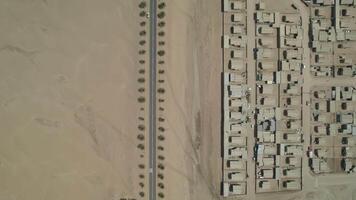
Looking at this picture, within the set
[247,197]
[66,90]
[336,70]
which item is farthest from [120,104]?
[336,70]

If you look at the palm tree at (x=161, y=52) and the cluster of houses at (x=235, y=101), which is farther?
the cluster of houses at (x=235, y=101)

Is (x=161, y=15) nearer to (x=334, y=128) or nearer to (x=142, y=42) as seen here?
(x=142, y=42)

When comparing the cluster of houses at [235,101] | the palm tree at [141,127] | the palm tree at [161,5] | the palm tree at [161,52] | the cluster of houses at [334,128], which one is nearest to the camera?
the palm tree at [141,127]

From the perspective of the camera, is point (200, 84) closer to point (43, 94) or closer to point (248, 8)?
point (248, 8)

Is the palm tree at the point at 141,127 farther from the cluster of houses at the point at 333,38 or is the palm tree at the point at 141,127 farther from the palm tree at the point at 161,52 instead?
the cluster of houses at the point at 333,38

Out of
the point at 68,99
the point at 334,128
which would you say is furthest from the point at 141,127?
the point at 334,128

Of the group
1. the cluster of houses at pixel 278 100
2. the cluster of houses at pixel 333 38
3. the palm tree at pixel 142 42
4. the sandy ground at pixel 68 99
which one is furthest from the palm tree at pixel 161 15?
the cluster of houses at pixel 333 38
